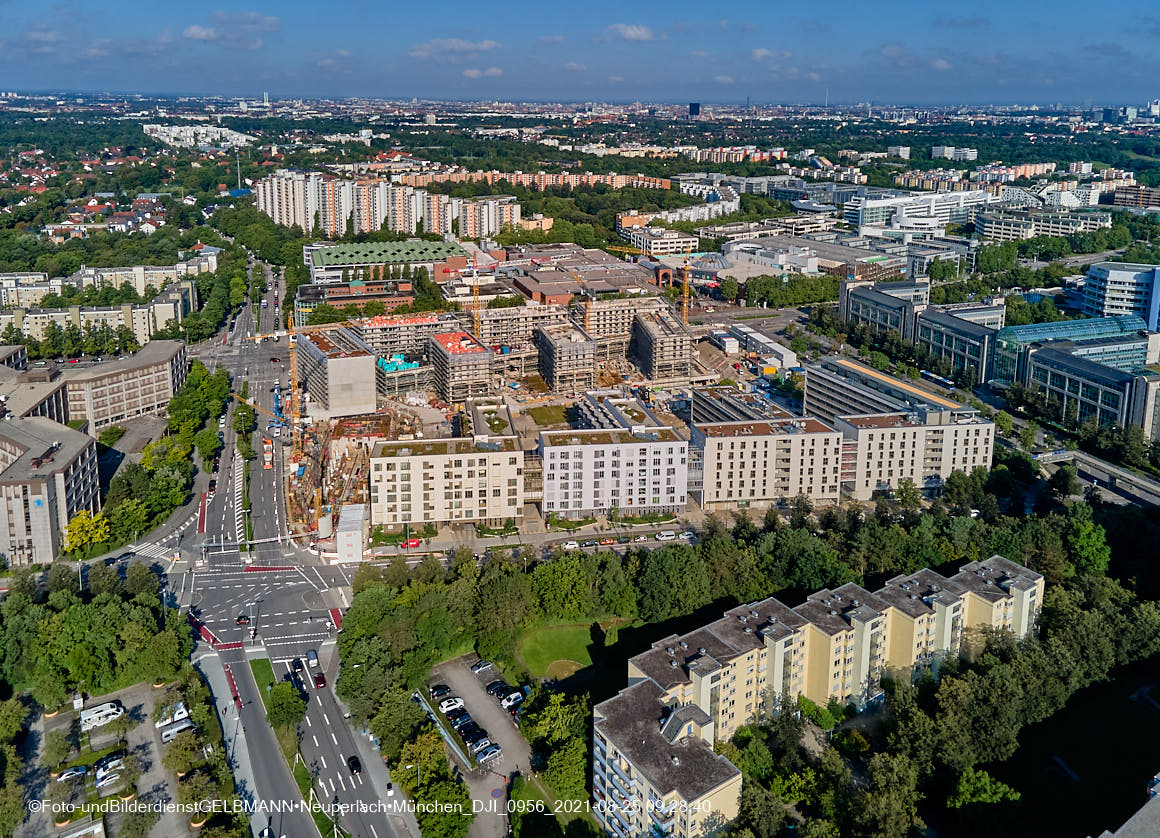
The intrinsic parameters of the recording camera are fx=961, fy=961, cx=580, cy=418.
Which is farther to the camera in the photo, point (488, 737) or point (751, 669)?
point (488, 737)

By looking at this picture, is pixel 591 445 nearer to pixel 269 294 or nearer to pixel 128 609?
pixel 128 609

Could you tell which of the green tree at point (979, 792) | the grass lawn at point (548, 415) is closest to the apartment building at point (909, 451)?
the grass lawn at point (548, 415)

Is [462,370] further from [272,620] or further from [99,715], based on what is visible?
[99,715]

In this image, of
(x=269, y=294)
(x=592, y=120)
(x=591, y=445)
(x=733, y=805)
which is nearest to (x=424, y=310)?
(x=269, y=294)

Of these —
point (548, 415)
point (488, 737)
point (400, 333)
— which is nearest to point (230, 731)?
point (488, 737)

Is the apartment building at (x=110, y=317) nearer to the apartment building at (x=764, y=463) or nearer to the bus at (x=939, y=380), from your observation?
the apartment building at (x=764, y=463)

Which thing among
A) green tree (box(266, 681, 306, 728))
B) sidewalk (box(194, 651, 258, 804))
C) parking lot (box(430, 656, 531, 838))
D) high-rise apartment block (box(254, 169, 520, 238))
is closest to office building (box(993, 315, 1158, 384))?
parking lot (box(430, 656, 531, 838))
